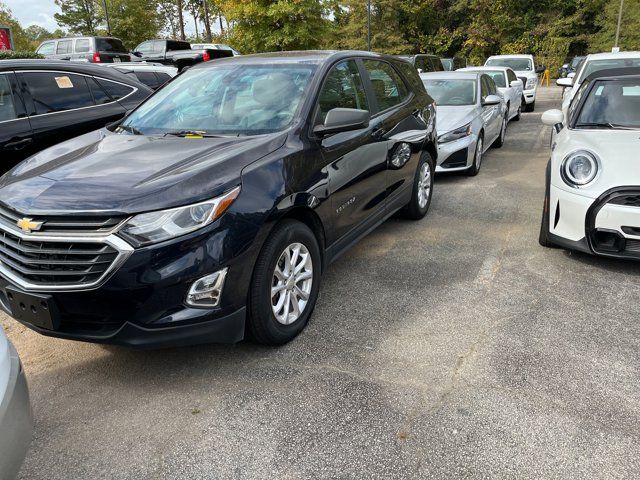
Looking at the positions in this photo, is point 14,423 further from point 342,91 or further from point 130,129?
point 342,91

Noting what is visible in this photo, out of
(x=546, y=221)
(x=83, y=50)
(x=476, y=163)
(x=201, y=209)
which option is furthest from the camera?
(x=83, y=50)

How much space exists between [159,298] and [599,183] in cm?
329

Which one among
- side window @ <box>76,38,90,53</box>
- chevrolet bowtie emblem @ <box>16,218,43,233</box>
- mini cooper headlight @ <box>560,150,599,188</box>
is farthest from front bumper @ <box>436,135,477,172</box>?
side window @ <box>76,38,90,53</box>

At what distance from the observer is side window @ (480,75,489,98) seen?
27.8 feet

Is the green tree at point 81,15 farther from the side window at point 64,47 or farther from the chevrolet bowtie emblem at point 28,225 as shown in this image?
the chevrolet bowtie emblem at point 28,225

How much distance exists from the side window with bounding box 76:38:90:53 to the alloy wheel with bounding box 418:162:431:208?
635 inches

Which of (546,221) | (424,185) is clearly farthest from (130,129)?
(546,221)

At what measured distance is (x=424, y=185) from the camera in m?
5.70

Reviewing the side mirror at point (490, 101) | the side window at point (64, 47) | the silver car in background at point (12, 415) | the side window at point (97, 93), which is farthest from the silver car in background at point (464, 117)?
the side window at point (64, 47)

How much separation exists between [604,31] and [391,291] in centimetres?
3748

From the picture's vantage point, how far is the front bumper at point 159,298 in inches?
96.3

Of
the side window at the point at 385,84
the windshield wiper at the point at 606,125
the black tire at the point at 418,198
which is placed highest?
the side window at the point at 385,84

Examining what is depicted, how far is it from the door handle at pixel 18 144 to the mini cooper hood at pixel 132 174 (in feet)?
4.88

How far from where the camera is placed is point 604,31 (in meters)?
33.8
